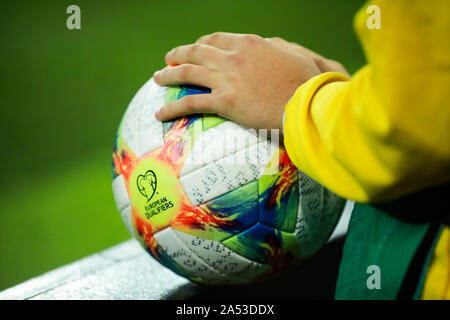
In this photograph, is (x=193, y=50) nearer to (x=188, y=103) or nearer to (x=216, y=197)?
(x=188, y=103)

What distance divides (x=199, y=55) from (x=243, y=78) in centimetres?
9

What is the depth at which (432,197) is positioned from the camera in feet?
1.36

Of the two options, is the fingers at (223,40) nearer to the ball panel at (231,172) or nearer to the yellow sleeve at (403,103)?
the ball panel at (231,172)

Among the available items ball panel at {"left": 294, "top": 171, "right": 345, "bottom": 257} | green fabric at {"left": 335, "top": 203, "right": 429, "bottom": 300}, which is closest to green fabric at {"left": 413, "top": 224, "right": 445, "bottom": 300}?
green fabric at {"left": 335, "top": 203, "right": 429, "bottom": 300}

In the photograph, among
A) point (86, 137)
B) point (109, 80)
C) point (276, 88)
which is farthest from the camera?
point (109, 80)

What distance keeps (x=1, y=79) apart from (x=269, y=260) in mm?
1672

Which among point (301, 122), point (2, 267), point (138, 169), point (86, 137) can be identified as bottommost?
point (2, 267)

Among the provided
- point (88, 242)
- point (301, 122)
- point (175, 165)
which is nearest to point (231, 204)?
point (175, 165)

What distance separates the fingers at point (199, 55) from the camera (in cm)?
59

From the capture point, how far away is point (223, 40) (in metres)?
0.61

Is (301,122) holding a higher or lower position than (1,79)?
higher

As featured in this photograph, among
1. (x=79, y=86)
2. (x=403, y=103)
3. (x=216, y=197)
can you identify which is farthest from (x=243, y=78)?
(x=79, y=86)

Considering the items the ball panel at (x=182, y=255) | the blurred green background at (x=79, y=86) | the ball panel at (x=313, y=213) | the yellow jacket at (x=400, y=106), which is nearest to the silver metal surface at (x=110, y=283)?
the ball panel at (x=182, y=255)
